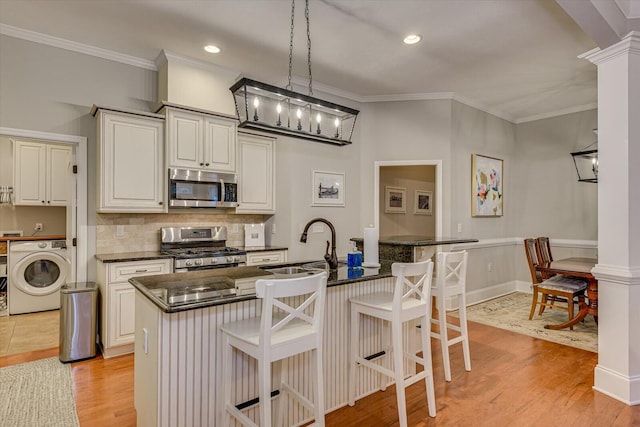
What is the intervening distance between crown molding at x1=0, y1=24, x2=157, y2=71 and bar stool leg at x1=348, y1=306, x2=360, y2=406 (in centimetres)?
329

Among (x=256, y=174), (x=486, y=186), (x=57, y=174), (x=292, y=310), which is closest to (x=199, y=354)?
(x=292, y=310)

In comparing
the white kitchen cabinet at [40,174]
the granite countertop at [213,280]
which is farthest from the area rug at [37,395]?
the white kitchen cabinet at [40,174]

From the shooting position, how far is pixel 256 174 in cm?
424

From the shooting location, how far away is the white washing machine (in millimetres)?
4508

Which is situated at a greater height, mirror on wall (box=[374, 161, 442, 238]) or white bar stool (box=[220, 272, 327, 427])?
mirror on wall (box=[374, 161, 442, 238])

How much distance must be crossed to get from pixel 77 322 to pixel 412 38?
3891 millimetres

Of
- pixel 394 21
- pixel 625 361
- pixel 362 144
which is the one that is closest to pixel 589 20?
pixel 394 21

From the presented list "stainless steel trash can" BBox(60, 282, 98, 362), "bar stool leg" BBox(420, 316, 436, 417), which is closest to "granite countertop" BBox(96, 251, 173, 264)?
"stainless steel trash can" BBox(60, 282, 98, 362)

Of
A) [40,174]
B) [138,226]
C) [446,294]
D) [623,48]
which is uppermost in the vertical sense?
[623,48]

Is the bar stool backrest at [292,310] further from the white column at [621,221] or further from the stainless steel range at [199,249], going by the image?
the white column at [621,221]

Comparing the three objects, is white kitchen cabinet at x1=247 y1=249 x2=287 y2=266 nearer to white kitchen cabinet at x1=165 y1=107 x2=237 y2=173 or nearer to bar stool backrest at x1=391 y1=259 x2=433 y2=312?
white kitchen cabinet at x1=165 y1=107 x2=237 y2=173

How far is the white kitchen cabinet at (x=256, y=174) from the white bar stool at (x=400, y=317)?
7.04 feet

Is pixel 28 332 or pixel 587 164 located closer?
pixel 28 332

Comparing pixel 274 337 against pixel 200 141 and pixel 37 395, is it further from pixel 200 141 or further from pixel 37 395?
pixel 200 141
